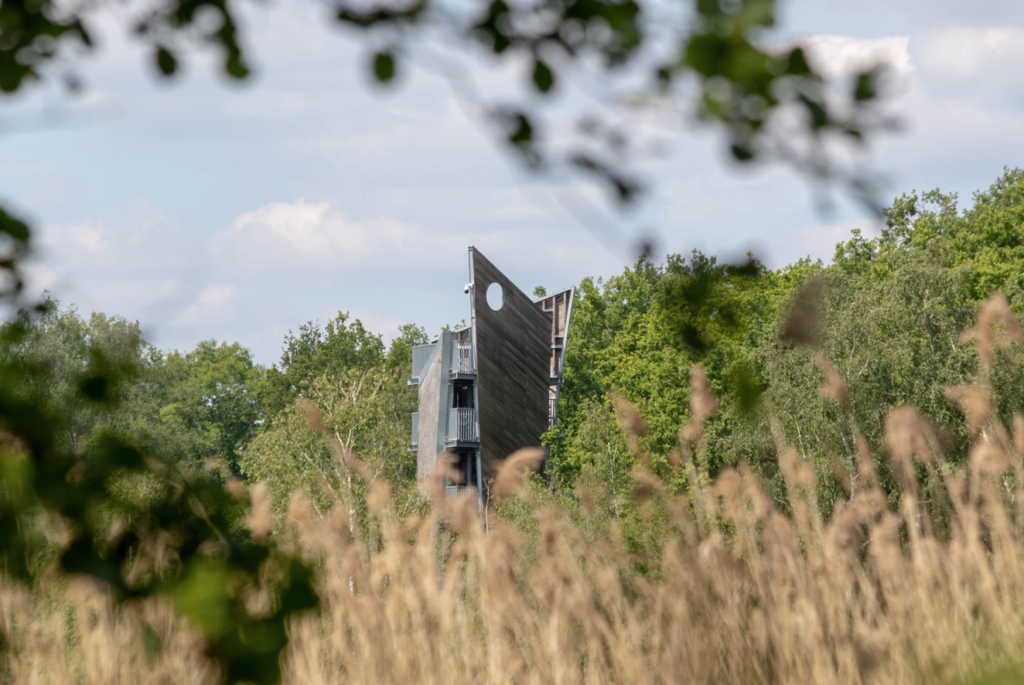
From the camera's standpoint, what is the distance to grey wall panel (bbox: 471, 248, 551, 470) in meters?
27.4

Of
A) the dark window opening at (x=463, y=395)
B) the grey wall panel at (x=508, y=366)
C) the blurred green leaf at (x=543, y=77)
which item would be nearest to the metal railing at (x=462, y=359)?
the grey wall panel at (x=508, y=366)

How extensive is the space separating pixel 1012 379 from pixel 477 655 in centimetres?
2443

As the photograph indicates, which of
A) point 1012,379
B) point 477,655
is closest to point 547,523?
point 477,655

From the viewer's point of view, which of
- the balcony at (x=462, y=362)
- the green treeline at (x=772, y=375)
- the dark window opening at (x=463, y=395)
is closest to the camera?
the green treeline at (x=772, y=375)

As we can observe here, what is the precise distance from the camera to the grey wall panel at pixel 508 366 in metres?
27.4

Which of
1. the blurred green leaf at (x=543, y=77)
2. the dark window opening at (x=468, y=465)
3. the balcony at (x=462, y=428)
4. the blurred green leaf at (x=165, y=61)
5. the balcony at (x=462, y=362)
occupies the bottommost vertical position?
the blurred green leaf at (x=543, y=77)

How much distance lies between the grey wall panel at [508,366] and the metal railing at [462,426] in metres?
0.24

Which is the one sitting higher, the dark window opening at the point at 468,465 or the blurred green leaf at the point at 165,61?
the dark window opening at the point at 468,465

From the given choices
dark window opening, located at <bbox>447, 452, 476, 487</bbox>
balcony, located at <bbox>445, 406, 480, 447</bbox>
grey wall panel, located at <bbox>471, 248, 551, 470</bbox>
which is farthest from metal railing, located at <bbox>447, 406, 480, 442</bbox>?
dark window opening, located at <bbox>447, 452, 476, 487</bbox>

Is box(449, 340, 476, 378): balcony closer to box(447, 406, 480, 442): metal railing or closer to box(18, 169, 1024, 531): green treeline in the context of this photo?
box(447, 406, 480, 442): metal railing

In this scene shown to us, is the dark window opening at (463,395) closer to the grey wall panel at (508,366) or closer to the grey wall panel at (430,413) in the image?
the grey wall panel at (430,413)

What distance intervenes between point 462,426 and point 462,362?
1651 millimetres

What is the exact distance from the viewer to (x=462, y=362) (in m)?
27.6

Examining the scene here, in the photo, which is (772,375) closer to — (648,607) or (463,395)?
(463,395)
